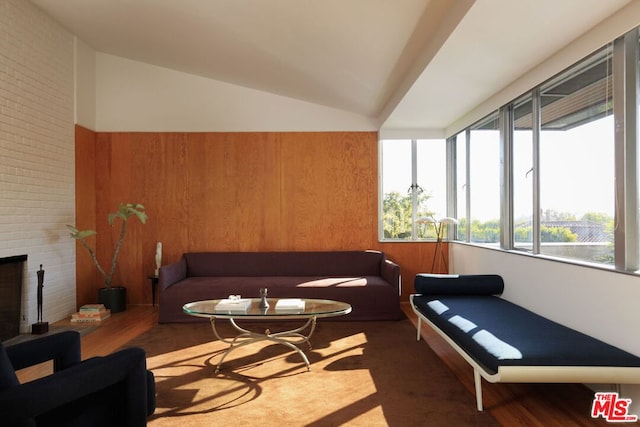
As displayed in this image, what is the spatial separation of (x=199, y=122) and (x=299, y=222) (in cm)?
200

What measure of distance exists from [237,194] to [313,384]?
12.0 ft

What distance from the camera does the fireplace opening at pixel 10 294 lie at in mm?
4484

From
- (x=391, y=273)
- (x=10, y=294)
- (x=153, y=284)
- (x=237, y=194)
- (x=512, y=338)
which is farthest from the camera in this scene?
(x=237, y=194)

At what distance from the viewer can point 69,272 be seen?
18.3ft

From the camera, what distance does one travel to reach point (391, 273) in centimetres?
544

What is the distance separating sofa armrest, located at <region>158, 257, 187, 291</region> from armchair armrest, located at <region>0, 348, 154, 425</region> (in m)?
3.09

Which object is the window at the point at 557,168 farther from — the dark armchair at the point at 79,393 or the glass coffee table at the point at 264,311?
the dark armchair at the point at 79,393

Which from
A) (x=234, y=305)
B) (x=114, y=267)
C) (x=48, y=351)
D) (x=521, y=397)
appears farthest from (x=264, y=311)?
(x=114, y=267)

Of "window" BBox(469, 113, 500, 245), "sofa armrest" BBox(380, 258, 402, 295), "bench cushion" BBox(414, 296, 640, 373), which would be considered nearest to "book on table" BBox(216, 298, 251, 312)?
"bench cushion" BBox(414, 296, 640, 373)

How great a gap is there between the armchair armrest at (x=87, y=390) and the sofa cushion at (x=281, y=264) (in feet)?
12.4

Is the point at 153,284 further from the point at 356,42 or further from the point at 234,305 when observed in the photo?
the point at 356,42

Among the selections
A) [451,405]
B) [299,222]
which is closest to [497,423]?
[451,405]

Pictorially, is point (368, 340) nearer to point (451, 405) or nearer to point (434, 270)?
point (451, 405)

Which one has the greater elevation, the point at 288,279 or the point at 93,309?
the point at 288,279
